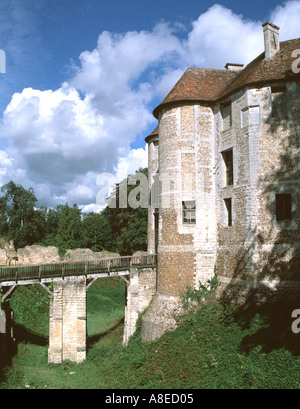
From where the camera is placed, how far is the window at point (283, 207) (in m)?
14.1

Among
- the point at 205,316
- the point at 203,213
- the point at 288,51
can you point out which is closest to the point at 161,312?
the point at 205,316

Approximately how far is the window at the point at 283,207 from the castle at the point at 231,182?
0.13 feet

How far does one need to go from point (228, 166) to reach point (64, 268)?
10.2m

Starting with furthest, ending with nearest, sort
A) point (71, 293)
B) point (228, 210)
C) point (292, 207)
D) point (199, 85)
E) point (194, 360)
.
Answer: point (199, 85) → point (71, 293) → point (228, 210) → point (292, 207) → point (194, 360)

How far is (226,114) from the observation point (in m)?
16.3

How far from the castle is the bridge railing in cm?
223

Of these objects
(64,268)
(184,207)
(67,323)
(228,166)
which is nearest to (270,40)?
(228,166)

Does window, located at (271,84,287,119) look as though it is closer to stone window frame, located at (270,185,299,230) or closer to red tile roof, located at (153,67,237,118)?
stone window frame, located at (270,185,299,230)

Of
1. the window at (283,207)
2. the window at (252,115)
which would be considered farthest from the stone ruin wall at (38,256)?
the window at (252,115)

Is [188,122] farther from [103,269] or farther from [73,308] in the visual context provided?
[73,308]

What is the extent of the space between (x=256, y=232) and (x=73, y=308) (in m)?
10.0

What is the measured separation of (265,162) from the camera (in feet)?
46.8

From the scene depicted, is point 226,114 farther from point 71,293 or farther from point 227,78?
point 71,293

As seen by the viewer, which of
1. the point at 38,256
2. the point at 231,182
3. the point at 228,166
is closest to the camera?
the point at 231,182
